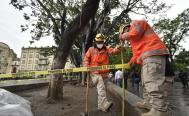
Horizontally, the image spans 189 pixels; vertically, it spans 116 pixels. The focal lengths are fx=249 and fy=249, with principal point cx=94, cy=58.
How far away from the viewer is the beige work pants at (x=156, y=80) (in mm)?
3465

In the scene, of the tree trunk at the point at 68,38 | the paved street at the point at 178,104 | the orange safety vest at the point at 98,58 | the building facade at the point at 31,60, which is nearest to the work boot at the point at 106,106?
the orange safety vest at the point at 98,58

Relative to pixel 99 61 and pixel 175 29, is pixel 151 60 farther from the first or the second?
pixel 175 29

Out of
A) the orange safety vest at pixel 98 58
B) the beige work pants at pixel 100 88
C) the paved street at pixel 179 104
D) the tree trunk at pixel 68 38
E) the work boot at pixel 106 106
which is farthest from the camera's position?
the paved street at pixel 179 104

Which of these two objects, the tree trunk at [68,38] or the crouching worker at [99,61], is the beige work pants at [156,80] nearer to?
the crouching worker at [99,61]

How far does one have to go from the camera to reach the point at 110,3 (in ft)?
49.2

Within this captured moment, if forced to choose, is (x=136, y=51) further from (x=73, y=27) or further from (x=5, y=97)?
(x=73, y=27)

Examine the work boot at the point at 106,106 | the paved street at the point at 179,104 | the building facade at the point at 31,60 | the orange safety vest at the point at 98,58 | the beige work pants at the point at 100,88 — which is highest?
the building facade at the point at 31,60

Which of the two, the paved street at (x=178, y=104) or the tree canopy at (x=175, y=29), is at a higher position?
the tree canopy at (x=175, y=29)

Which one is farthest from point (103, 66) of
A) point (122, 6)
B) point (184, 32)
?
point (184, 32)

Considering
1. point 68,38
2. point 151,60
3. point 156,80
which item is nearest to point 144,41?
point 151,60

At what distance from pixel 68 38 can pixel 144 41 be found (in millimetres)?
3565

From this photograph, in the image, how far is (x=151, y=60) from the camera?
11.8 ft

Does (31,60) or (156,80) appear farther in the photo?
(31,60)

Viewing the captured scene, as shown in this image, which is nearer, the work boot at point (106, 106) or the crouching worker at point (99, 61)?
the work boot at point (106, 106)
